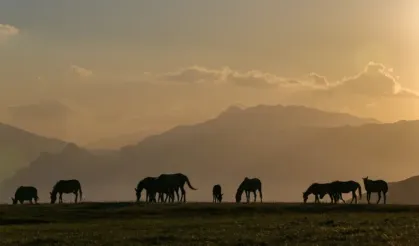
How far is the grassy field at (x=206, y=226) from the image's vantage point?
38.2m

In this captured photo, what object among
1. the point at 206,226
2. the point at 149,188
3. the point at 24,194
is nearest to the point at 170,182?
the point at 149,188

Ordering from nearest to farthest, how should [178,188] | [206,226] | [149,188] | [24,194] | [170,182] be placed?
[206,226]
[149,188]
[170,182]
[178,188]
[24,194]

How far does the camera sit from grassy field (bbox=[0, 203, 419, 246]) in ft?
125

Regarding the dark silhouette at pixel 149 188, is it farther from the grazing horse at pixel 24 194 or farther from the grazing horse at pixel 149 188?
the grazing horse at pixel 24 194

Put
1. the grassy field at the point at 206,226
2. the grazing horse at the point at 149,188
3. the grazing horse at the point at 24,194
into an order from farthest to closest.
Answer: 1. the grazing horse at the point at 24,194
2. the grazing horse at the point at 149,188
3. the grassy field at the point at 206,226

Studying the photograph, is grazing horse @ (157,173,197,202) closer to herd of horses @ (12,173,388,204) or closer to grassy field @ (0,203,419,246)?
herd of horses @ (12,173,388,204)

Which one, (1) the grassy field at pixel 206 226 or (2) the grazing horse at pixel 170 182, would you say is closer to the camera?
(1) the grassy field at pixel 206 226

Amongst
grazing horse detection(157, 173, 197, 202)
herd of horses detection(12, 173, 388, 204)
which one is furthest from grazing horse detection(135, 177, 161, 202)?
grazing horse detection(157, 173, 197, 202)

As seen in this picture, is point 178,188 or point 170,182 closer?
point 170,182

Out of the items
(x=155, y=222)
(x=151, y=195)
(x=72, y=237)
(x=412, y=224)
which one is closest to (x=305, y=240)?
(x=412, y=224)

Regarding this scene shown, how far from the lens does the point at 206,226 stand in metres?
47.4

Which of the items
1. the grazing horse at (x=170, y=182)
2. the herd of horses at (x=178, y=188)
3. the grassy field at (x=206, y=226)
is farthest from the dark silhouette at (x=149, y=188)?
the grassy field at (x=206, y=226)

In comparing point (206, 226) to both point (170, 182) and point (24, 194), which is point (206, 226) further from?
point (24, 194)

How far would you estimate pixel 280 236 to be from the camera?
3903cm
